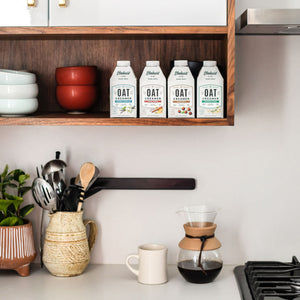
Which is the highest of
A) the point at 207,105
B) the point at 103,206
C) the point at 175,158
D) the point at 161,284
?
the point at 207,105

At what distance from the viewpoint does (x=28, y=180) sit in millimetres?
2027

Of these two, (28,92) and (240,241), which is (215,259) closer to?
(240,241)

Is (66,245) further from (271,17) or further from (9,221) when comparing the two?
(271,17)

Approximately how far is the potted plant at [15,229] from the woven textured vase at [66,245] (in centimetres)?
7

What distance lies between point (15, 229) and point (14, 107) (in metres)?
0.44

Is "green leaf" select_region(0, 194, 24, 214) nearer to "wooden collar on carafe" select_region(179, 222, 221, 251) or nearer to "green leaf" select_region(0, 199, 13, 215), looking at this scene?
"green leaf" select_region(0, 199, 13, 215)

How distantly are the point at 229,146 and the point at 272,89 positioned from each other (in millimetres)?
259

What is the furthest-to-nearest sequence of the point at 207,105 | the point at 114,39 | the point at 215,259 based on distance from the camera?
the point at 114,39
the point at 215,259
the point at 207,105

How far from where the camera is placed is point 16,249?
1856 mm

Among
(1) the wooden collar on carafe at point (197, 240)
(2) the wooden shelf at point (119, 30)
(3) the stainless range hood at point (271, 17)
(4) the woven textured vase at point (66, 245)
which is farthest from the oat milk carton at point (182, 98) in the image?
(4) the woven textured vase at point (66, 245)

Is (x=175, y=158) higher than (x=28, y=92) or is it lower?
lower

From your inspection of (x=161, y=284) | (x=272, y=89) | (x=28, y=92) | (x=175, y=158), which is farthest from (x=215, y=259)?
(x=28, y=92)

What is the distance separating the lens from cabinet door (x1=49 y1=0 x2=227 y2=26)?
1653 mm

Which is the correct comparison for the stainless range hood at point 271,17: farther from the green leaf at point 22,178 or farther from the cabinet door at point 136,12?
the green leaf at point 22,178
